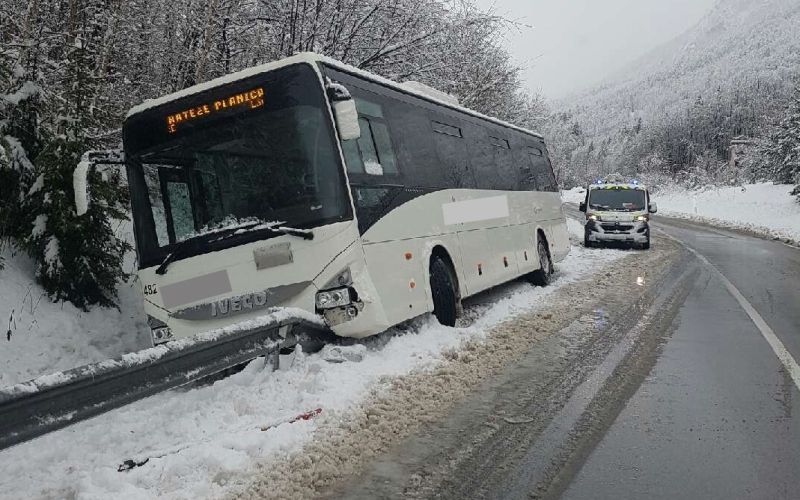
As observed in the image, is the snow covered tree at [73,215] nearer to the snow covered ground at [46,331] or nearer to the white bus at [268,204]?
the snow covered ground at [46,331]

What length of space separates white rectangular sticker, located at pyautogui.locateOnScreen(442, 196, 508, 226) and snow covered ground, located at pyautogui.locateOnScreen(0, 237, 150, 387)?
4424 millimetres

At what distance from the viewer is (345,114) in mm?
5328

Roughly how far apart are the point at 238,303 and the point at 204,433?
5.85ft

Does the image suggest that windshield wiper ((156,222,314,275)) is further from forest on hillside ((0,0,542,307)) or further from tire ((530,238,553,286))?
tire ((530,238,553,286))

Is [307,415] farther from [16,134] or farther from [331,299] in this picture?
[16,134]

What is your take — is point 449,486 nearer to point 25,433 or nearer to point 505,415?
point 505,415

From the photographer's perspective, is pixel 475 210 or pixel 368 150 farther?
pixel 475 210

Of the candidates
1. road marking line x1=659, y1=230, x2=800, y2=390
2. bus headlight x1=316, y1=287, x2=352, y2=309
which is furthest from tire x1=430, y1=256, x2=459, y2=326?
road marking line x1=659, y1=230, x2=800, y2=390

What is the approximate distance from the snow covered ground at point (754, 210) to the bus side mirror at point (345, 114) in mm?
20027

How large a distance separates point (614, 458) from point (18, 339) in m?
6.76

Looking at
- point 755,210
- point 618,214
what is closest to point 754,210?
point 755,210

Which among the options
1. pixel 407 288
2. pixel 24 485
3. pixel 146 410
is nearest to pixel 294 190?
pixel 407 288

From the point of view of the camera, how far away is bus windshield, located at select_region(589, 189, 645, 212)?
739 inches

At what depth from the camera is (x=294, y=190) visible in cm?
546
